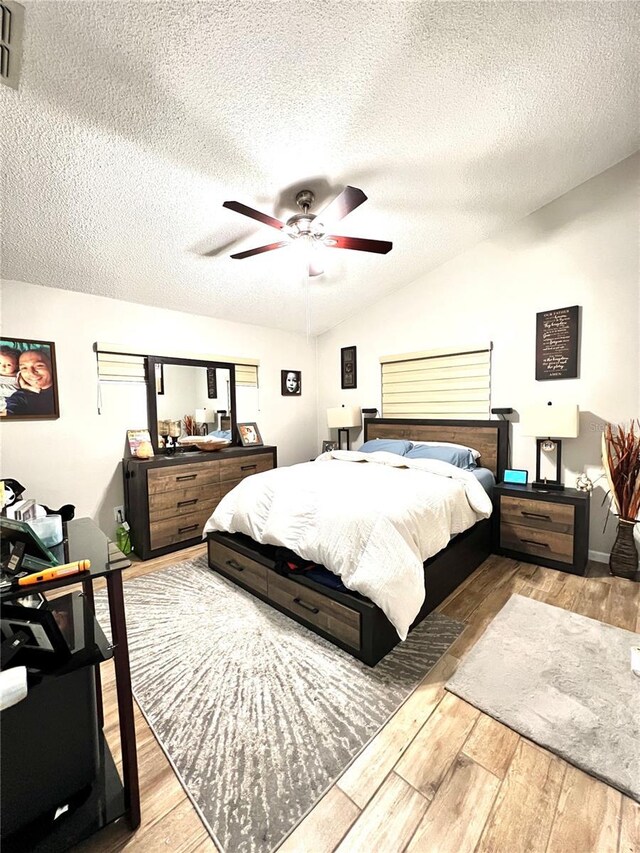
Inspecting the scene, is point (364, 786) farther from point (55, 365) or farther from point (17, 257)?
point (17, 257)

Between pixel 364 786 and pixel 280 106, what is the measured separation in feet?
10.1

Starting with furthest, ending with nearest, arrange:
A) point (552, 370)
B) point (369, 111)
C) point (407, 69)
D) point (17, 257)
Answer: point (552, 370) < point (17, 257) < point (369, 111) < point (407, 69)

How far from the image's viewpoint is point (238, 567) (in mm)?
2564

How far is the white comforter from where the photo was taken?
1828mm

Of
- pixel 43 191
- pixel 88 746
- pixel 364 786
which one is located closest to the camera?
pixel 88 746

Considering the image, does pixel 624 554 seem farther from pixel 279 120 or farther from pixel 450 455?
pixel 279 120

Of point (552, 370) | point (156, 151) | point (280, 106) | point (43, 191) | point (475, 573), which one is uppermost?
point (280, 106)

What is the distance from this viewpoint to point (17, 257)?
2.57 m

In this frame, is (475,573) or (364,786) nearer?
(364,786)

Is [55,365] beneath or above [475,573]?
above

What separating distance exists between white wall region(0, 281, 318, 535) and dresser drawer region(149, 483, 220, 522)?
1.74ft

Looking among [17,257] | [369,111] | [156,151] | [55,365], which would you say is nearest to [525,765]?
[369,111]

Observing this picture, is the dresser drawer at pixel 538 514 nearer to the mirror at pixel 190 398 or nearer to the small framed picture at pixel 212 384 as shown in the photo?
the mirror at pixel 190 398

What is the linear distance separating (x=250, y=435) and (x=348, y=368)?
1.63 m
